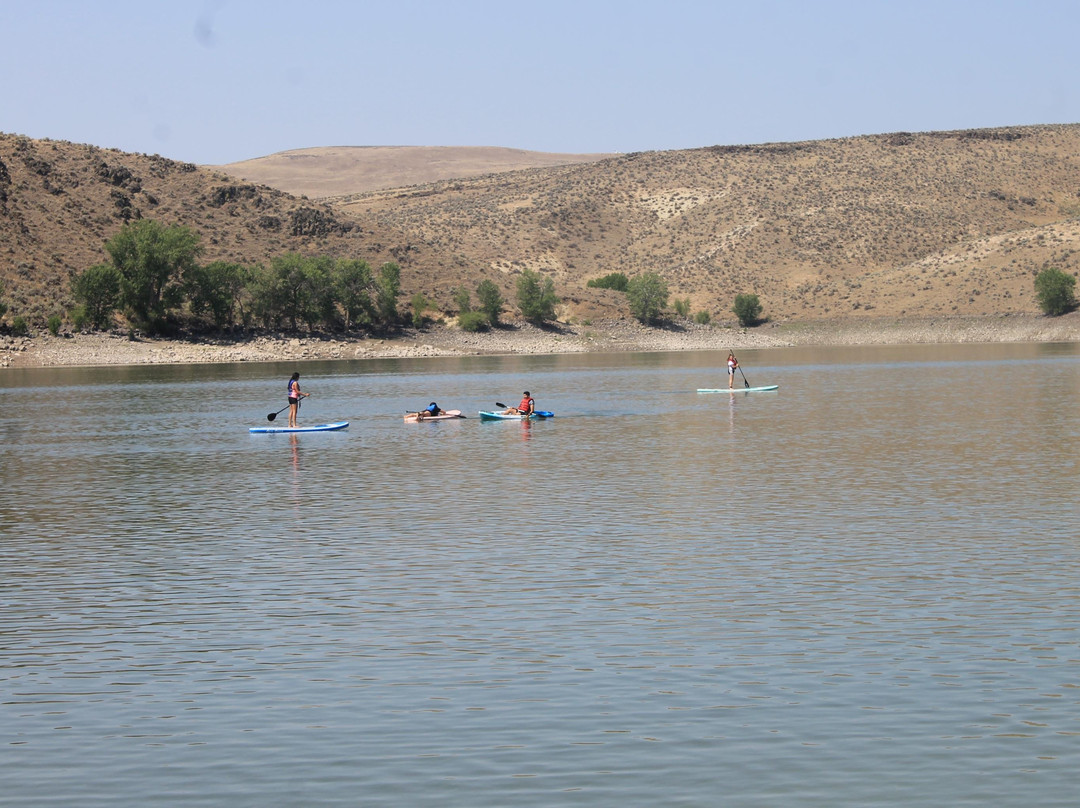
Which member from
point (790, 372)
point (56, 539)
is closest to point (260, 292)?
point (790, 372)

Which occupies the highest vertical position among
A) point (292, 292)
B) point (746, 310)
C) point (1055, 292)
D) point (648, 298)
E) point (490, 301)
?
point (292, 292)

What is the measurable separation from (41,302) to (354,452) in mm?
71509

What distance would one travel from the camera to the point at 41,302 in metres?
99.1

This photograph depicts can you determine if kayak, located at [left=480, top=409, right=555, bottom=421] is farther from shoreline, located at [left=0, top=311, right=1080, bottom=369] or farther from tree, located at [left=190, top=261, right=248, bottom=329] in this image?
tree, located at [left=190, top=261, right=248, bottom=329]

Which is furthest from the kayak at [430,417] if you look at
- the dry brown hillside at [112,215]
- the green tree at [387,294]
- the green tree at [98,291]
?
the green tree at [387,294]

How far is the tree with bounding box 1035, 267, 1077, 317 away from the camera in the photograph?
118812 millimetres

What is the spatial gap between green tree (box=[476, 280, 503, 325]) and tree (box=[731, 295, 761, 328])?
28.8 m

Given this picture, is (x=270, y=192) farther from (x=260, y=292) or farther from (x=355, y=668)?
(x=355, y=668)

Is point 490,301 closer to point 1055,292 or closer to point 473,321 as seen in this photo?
point 473,321

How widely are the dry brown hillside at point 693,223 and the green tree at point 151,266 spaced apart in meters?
6.08

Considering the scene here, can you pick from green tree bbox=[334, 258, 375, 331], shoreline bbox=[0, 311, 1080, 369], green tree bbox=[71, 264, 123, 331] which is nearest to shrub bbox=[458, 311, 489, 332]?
shoreline bbox=[0, 311, 1080, 369]

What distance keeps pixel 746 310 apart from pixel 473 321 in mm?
33077

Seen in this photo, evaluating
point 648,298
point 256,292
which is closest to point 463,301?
point 648,298

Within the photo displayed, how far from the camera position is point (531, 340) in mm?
118875
